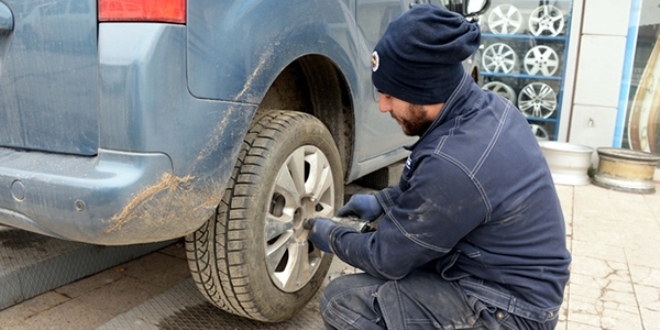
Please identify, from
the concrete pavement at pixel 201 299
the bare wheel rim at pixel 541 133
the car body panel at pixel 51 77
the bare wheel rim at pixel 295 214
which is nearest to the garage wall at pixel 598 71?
the bare wheel rim at pixel 541 133

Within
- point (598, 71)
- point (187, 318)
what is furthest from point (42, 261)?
point (598, 71)

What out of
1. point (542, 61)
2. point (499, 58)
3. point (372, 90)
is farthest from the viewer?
point (499, 58)

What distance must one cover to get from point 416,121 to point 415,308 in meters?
0.58

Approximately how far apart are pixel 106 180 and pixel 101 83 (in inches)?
10.7

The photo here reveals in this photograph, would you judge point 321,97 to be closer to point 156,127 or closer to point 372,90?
point 372,90

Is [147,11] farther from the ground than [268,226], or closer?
farther from the ground

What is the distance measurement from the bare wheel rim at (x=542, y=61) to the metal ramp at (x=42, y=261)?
17.6ft

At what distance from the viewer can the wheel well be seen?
2342 millimetres

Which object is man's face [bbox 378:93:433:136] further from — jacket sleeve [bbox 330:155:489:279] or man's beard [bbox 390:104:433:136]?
jacket sleeve [bbox 330:155:489:279]

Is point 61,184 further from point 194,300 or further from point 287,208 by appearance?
point 194,300

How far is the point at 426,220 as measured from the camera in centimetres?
150

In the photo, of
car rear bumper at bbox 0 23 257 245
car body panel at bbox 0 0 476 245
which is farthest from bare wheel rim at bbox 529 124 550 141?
car rear bumper at bbox 0 23 257 245

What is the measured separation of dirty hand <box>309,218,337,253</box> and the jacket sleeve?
24 centimetres

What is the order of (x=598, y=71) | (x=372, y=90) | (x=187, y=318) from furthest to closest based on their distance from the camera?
(x=598, y=71) < (x=372, y=90) < (x=187, y=318)
